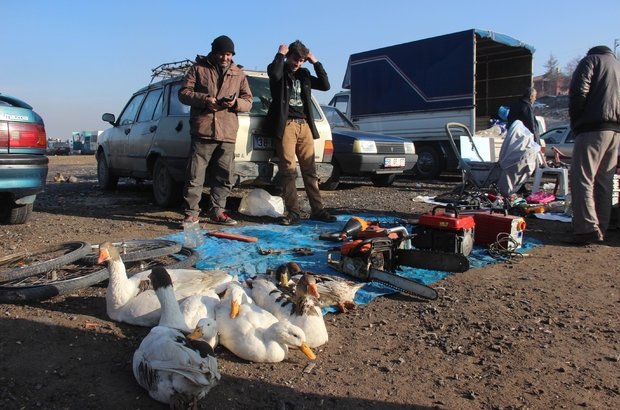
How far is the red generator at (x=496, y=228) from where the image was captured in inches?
183

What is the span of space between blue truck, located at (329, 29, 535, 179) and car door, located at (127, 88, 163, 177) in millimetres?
6968

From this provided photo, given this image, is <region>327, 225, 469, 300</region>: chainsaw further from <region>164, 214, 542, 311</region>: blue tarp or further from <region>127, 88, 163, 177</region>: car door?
<region>127, 88, 163, 177</region>: car door

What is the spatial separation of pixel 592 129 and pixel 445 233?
2134 mm

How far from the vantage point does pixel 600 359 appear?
2.51 meters

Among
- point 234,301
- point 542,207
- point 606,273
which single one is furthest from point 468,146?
point 234,301

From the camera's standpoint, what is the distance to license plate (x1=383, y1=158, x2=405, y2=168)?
31.3ft

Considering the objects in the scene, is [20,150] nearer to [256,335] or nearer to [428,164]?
[256,335]

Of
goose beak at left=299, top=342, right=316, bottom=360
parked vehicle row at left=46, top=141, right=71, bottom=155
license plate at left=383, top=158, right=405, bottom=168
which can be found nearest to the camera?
goose beak at left=299, top=342, right=316, bottom=360

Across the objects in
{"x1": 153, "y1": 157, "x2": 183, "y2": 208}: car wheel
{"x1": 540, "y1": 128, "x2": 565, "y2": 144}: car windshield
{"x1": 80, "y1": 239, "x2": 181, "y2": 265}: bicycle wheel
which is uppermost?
{"x1": 540, "y1": 128, "x2": 565, "y2": 144}: car windshield

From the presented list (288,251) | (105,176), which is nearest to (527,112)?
(288,251)

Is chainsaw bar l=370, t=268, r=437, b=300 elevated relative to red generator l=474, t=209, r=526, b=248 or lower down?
lower down

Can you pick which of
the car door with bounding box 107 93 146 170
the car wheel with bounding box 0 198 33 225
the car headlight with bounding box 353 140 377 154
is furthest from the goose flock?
the car headlight with bounding box 353 140 377 154

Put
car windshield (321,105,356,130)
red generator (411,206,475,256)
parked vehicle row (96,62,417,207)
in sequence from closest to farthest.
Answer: red generator (411,206,475,256) < parked vehicle row (96,62,417,207) < car windshield (321,105,356,130)

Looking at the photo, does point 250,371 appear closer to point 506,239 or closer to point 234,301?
point 234,301
